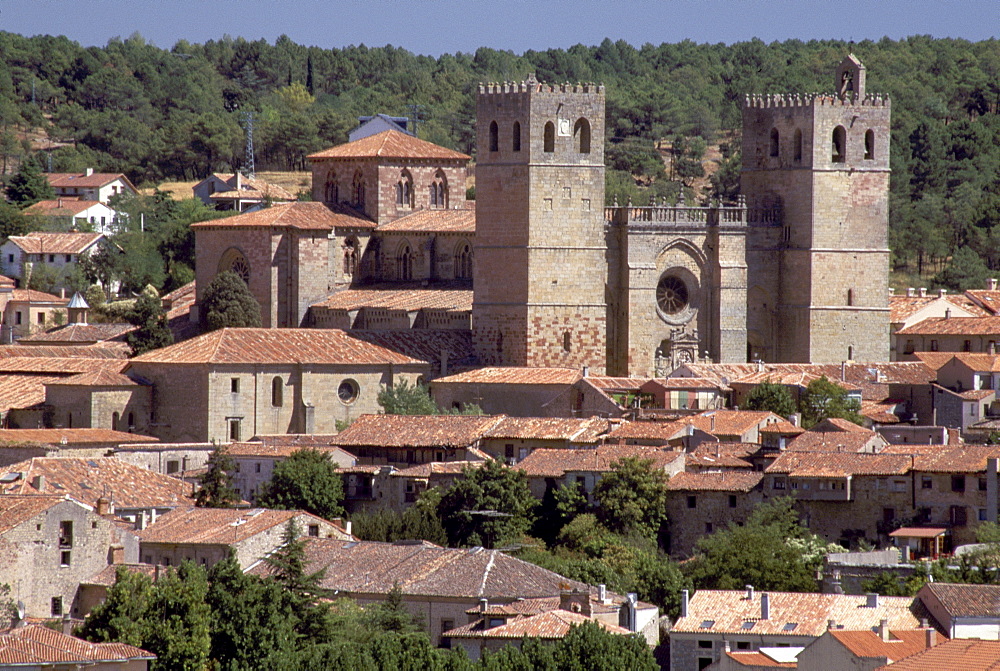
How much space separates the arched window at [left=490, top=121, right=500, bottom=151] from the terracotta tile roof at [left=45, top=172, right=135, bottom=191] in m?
45.8

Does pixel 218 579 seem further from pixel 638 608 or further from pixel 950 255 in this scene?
pixel 950 255

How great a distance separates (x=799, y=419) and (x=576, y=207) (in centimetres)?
777

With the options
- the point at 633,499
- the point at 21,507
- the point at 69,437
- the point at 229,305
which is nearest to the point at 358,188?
the point at 229,305

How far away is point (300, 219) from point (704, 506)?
2025 cm

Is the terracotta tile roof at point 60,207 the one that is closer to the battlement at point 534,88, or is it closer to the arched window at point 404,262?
the arched window at point 404,262

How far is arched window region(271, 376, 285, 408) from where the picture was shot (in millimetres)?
64375

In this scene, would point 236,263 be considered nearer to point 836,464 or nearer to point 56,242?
point 836,464

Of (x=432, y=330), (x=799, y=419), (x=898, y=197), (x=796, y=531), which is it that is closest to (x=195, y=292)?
(x=432, y=330)

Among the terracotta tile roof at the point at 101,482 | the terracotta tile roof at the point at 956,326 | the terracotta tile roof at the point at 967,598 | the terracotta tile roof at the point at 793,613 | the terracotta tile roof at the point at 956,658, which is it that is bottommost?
the terracotta tile roof at the point at 793,613

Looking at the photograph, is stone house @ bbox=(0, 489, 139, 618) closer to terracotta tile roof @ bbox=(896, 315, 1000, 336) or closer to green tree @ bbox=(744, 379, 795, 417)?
green tree @ bbox=(744, 379, 795, 417)

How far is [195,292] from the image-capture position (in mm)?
74625

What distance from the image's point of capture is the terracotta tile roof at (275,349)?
63.8 metres

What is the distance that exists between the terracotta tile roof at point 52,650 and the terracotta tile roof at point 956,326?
3735 centimetres

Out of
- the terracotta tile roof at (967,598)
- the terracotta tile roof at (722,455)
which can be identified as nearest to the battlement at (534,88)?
the terracotta tile roof at (722,455)
